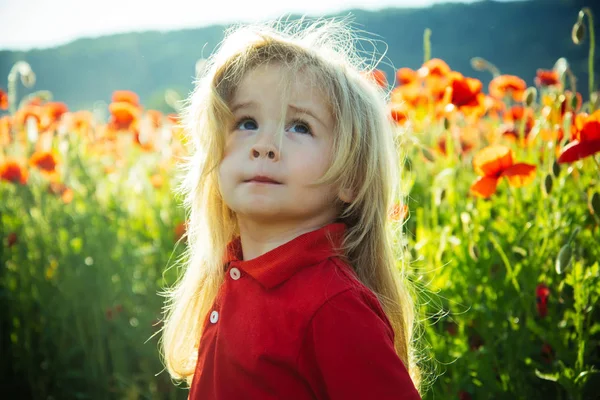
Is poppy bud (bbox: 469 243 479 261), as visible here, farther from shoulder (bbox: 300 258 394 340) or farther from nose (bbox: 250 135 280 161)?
nose (bbox: 250 135 280 161)

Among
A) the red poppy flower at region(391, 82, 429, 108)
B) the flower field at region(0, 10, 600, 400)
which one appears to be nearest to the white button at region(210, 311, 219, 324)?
the flower field at region(0, 10, 600, 400)

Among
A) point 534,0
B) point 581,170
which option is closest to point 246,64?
point 581,170

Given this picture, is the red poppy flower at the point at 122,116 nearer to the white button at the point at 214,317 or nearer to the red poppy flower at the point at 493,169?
the red poppy flower at the point at 493,169

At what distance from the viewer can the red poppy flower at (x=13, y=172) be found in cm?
278

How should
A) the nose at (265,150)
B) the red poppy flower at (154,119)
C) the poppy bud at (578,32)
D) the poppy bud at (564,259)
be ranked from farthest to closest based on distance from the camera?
1. the red poppy flower at (154,119)
2. the poppy bud at (578,32)
3. the poppy bud at (564,259)
4. the nose at (265,150)

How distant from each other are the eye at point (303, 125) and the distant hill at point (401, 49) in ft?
9.05

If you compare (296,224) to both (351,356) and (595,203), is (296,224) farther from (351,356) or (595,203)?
(595,203)

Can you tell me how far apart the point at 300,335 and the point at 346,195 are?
33 centimetres

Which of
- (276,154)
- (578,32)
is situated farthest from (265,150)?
(578,32)

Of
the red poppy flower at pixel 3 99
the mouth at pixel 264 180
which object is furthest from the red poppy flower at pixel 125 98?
the mouth at pixel 264 180

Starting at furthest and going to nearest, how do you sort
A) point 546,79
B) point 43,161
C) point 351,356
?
point 43,161
point 546,79
point 351,356

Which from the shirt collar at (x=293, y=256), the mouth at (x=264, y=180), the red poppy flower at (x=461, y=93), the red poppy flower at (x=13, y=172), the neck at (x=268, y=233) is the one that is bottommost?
the shirt collar at (x=293, y=256)

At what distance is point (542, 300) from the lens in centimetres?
177

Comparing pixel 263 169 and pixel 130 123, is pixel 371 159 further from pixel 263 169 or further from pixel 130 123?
pixel 130 123
